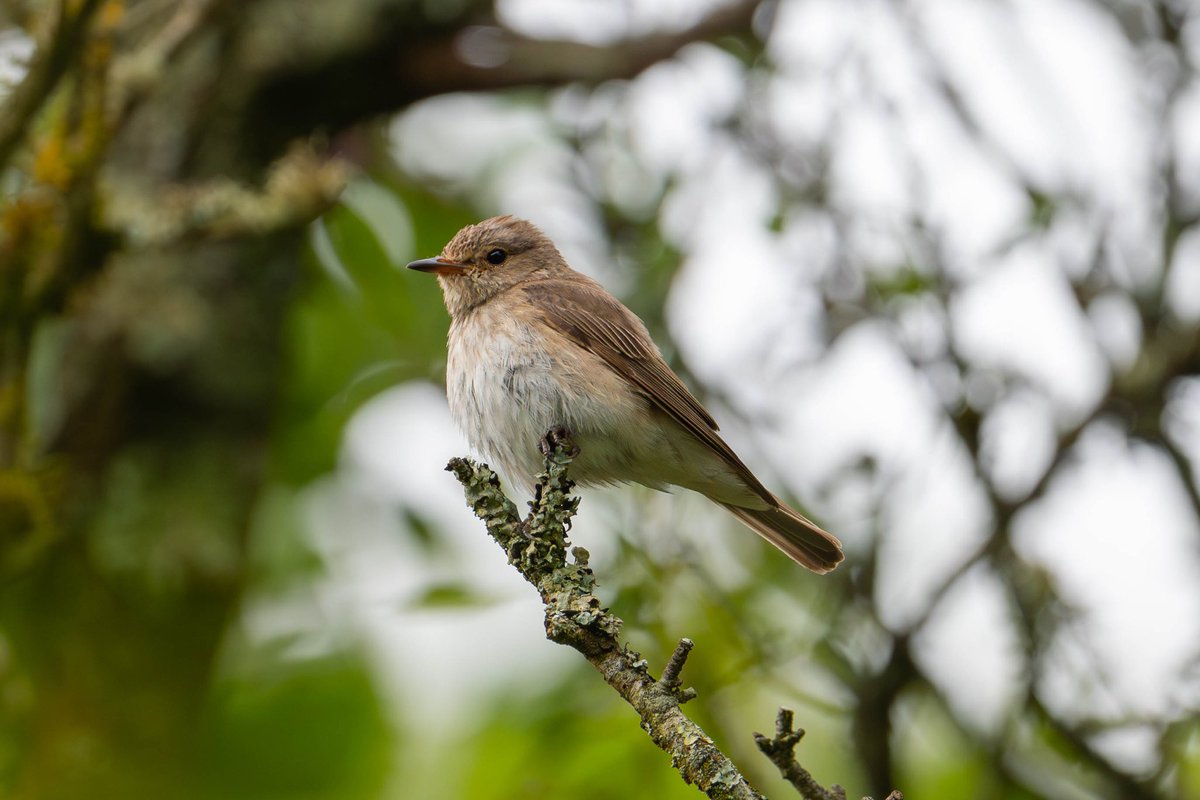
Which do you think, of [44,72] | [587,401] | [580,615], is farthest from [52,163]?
[580,615]

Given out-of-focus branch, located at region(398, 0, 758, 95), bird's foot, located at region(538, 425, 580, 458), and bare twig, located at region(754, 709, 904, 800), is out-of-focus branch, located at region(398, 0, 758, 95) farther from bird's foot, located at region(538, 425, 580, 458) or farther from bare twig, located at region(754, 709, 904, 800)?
bare twig, located at region(754, 709, 904, 800)

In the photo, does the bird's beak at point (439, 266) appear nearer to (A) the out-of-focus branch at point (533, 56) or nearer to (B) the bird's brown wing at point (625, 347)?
(B) the bird's brown wing at point (625, 347)

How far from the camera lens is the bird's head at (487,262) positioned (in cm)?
524

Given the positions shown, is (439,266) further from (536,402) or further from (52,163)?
(52,163)

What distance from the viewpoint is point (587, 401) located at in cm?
464

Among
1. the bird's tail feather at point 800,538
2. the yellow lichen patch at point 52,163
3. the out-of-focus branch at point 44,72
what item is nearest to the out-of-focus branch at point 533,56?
the yellow lichen patch at point 52,163

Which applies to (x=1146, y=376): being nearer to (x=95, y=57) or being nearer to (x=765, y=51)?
(x=765, y=51)

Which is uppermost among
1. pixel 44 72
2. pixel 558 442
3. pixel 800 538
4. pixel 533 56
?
pixel 533 56

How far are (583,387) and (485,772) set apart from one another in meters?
1.63

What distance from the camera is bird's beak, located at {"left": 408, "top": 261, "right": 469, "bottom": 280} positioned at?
517cm

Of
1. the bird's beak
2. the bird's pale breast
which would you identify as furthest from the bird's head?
the bird's pale breast

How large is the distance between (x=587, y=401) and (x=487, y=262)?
0.98 metres

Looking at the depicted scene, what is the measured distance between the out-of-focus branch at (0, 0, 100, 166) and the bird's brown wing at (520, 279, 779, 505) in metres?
1.76

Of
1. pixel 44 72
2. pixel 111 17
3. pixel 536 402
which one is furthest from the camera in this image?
pixel 111 17
